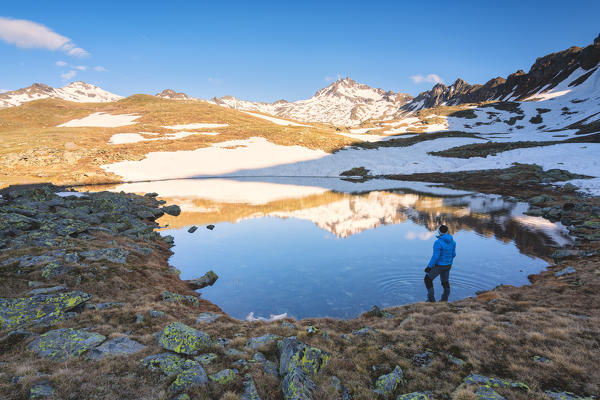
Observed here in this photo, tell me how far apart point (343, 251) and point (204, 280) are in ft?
30.3

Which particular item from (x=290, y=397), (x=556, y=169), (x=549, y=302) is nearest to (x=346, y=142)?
(x=556, y=169)

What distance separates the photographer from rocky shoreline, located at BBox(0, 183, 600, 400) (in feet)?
18.6

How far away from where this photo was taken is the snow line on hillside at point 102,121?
103812mm

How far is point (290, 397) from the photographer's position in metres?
5.62

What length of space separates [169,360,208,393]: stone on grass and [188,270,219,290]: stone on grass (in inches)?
345

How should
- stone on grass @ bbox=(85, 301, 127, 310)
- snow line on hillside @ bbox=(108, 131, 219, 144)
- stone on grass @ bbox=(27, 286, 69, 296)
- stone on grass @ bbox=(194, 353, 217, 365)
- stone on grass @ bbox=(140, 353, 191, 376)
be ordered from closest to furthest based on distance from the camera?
1. stone on grass @ bbox=(140, 353, 191, 376)
2. stone on grass @ bbox=(194, 353, 217, 365)
3. stone on grass @ bbox=(27, 286, 69, 296)
4. stone on grass @ bbox=(85, 301, 127, 310)
5. snow line on hillside @ bbox=(108, 131, 219, 144)

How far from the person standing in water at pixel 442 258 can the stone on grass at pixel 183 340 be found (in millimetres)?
9764

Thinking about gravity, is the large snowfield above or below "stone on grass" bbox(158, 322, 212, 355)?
above

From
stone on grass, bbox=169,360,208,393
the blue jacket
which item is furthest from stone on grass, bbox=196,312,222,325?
the blue jacket

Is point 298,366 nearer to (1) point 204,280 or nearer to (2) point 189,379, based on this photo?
(2) point 189,379

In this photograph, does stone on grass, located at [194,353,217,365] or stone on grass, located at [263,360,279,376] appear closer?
stone on grass, located at [263,360,279,376]

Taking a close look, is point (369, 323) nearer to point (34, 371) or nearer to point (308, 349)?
point (308, 349)

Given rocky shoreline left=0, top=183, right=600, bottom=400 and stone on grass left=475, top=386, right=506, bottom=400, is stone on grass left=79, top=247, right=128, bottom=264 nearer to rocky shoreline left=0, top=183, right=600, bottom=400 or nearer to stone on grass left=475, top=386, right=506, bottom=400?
rocky shoreline left=0, top=183, right=600, bottom=400

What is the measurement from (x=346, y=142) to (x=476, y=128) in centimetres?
6725
